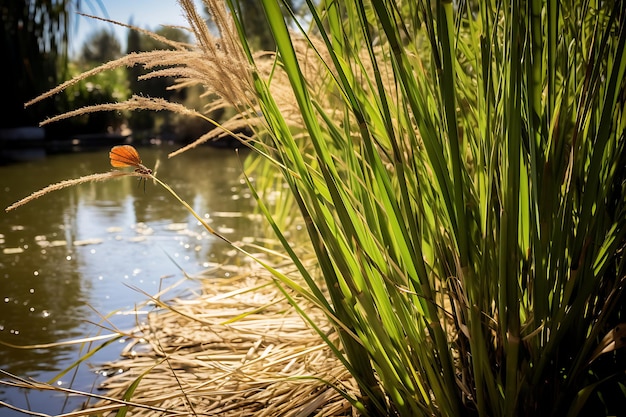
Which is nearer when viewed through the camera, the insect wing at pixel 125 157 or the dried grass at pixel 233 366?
the insect wing at pixel 125 157

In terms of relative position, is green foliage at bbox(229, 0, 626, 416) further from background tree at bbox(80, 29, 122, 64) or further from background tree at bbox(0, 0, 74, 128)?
background tree at bbox(80, 29, 122, 64)

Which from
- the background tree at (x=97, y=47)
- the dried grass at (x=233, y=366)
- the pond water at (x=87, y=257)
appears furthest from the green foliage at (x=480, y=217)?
the background tree at (x=97, y=47)

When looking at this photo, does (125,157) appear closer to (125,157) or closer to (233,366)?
(125,157)

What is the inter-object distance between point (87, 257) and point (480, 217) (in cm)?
189

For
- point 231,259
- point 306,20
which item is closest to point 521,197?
point 306,20

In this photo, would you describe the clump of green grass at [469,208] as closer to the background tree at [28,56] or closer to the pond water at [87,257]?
the pond water at [87,257]

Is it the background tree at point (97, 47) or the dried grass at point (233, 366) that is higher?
the background tree at point (97, 47)

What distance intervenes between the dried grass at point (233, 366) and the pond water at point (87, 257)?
0.10m

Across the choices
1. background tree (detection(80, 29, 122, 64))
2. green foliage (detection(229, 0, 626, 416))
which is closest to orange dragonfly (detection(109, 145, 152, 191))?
green foliage (detection(229, 0, 626, 416))

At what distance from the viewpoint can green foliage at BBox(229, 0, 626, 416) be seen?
57cm

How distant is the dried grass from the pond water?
10 centimetres

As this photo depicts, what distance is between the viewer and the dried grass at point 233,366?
862 mm

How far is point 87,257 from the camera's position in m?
2.28

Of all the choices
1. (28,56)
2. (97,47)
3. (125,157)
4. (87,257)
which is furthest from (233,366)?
(97,47)
